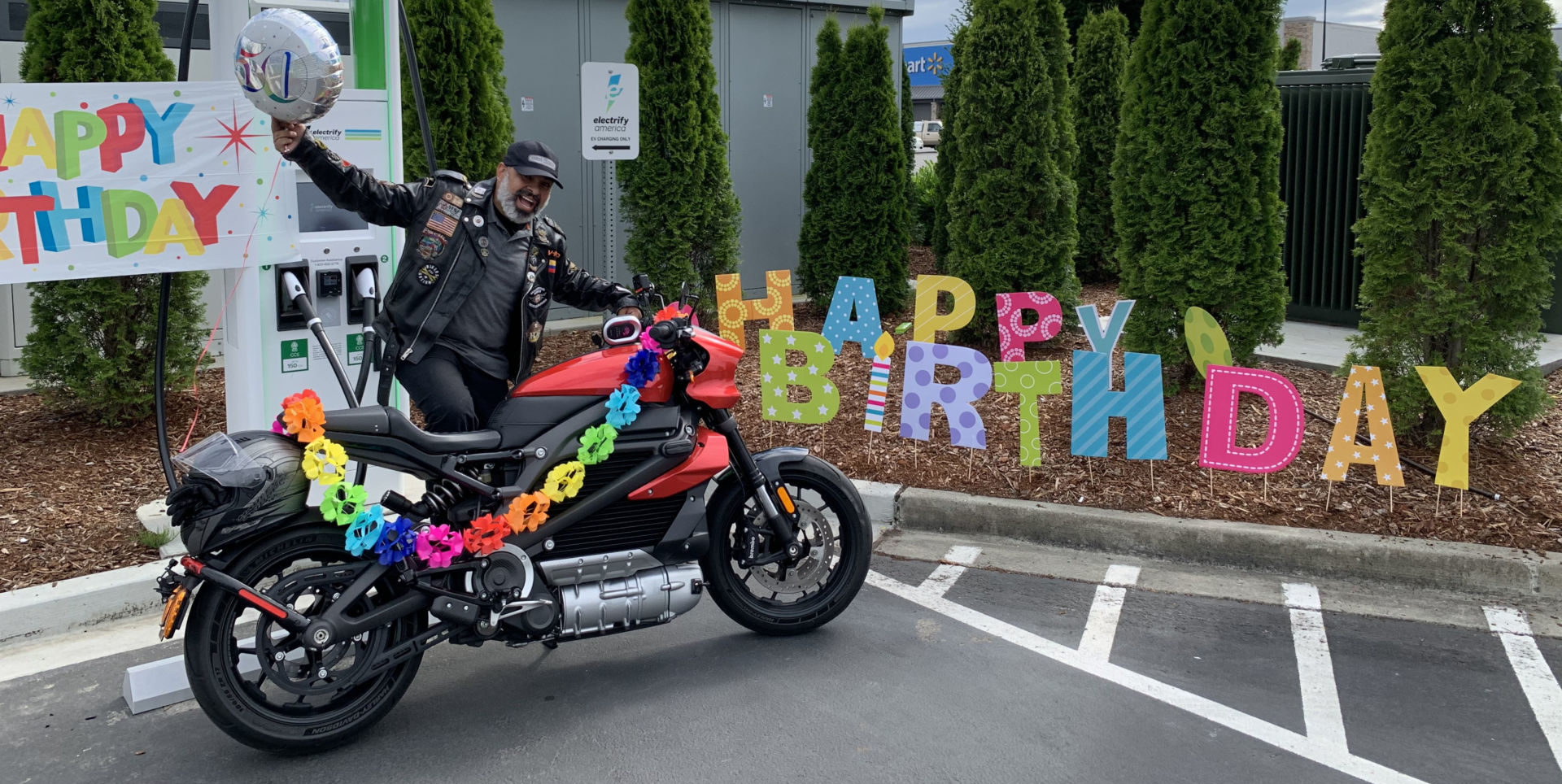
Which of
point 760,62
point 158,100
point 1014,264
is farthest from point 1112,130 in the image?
point 158,100

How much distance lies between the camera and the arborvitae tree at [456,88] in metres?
8.64

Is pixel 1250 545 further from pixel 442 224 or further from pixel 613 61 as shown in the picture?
pixel 613 61

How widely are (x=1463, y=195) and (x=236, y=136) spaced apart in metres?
5.88

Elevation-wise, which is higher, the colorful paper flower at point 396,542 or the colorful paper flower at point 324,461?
the colorful paper flower at point 324,461


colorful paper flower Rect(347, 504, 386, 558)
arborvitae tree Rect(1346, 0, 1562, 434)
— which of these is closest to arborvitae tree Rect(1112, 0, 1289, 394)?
arborvitae tree Rect(1346, 0, 1562, 434)

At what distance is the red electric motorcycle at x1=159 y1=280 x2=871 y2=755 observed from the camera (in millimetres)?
3764

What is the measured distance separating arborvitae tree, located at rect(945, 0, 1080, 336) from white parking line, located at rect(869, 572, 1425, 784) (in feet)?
14.9

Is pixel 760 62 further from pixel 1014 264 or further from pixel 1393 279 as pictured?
pixel 1393 279

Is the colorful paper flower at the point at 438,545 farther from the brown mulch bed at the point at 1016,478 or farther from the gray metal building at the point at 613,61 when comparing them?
the gray metal building at the point at 613,61

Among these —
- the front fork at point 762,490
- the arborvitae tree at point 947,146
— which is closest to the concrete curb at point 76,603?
the front fork at point 762,490

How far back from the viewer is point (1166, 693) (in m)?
4.45

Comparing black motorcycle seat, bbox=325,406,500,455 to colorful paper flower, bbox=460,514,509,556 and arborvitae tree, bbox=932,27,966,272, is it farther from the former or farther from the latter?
arborvitae tree, bbox=932,27,966,272

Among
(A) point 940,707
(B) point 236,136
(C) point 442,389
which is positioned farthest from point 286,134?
(A) point 940,707

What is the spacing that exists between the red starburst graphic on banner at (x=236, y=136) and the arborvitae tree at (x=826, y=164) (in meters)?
7.09
